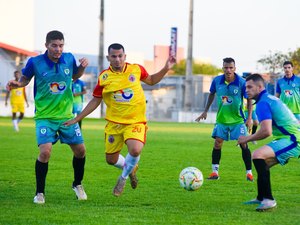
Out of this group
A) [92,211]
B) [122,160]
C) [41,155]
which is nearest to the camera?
[92,211]

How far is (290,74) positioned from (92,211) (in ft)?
36.0

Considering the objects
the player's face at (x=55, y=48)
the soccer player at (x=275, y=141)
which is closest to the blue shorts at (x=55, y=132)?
the player's face at (x=55, y=48)

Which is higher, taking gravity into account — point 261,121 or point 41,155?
point 261,121

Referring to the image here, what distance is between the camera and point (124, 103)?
10.4 meters

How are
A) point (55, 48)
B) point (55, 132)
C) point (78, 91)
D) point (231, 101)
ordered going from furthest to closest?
1. point (78, 91)
2. point (231, 101)
3. point (55, 132)
4. point (55, 48)

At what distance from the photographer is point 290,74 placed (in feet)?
62.7

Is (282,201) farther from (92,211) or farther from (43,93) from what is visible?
(43,93)

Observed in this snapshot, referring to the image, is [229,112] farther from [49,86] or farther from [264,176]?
[49,86]

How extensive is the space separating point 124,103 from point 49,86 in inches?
43.5

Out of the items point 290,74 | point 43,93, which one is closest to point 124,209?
point 43,93

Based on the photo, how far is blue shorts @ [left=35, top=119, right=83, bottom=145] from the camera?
10.2m

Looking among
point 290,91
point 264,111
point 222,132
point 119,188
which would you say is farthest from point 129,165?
point 290,91

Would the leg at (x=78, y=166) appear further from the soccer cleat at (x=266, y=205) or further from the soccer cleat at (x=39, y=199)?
the soccer cleat at (x=266, y=205)

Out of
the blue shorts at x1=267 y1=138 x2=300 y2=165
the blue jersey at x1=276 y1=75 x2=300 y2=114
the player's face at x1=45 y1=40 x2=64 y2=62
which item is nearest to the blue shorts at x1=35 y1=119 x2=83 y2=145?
the player's face at x1=45 y1=40 x2=64 y2=62
